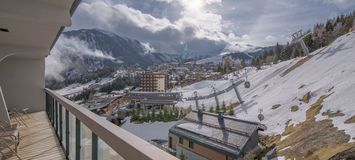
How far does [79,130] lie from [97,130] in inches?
37.2

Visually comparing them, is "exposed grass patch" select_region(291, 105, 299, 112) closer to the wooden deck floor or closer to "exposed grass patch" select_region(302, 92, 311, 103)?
"exposed grass patch" select_region(302, 92, 311, 103)

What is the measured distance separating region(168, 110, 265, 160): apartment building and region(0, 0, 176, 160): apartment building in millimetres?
13415

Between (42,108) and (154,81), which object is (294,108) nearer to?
(42,108)

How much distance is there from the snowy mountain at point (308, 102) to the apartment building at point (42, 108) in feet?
63.9

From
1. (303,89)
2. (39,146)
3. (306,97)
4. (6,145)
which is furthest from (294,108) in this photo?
(6,145)

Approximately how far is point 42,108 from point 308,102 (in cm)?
3399

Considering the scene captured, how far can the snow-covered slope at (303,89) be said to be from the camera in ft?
108

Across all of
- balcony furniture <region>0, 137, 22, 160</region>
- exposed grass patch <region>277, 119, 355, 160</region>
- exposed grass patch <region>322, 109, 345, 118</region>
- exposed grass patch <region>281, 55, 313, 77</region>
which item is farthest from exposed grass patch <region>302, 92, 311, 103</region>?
balcony furniture <region>0, 137, 22, 160</region>

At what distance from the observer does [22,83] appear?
10039mm

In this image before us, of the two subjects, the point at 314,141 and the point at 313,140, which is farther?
the point at 313,140

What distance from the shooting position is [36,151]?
4094 millimetres

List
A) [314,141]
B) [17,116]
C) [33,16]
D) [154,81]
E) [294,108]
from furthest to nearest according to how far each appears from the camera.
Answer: [154,81] → [294,108] → [314,141] → [17,116] → [33,16]

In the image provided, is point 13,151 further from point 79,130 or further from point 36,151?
point 79,130

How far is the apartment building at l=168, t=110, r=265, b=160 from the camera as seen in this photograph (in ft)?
67.9
